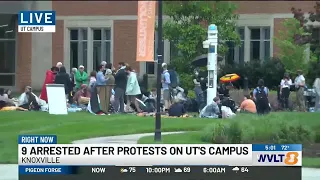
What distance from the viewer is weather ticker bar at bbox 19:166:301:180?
9.88m

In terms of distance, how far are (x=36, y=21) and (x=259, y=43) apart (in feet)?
94.1

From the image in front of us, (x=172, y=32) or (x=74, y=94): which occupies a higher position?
(x=172, y=32)

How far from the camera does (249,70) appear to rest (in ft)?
125

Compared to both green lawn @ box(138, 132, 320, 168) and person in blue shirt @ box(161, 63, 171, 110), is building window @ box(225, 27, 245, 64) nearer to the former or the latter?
person in blue shirt @ box(161, 63, 171, 110)

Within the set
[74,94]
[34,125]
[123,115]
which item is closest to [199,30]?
[74,94]


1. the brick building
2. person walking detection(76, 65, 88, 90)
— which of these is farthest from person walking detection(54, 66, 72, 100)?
the brick building

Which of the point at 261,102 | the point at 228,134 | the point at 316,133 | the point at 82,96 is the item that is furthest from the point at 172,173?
the point at 82,96

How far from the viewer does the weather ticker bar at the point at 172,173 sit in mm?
9875

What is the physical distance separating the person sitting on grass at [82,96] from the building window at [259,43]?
16.4 meters

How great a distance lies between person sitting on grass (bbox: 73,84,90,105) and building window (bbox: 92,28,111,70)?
16.3 metres

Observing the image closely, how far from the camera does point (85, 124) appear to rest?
21047 millimetres

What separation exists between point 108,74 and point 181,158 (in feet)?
51.4

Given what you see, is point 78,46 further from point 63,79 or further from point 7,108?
point 7,108

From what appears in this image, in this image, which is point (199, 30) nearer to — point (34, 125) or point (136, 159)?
point (34, 125)
